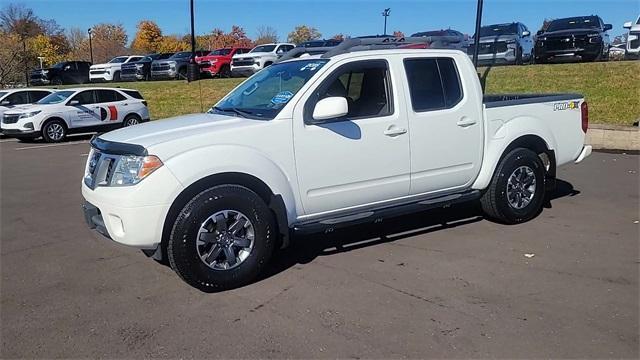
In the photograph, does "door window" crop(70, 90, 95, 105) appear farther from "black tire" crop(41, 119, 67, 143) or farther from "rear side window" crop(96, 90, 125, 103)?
"black tire" crop(41, 119, 67, 143)

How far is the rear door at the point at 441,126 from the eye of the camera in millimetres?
5234

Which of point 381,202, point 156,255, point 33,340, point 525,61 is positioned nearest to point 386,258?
point 381,202

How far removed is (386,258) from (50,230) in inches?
151

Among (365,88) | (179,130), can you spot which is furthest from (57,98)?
(365,88)

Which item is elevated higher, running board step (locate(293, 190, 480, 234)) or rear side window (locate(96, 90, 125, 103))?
rear side window (locate(96, 90, 125, 103))

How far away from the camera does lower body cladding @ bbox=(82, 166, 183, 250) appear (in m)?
4.05

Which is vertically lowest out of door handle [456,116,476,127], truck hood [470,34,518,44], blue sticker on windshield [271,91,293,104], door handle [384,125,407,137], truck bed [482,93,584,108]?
door handle [384,125,407,137]

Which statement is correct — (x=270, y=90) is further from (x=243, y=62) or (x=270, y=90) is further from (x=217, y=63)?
(x=217, y=63)

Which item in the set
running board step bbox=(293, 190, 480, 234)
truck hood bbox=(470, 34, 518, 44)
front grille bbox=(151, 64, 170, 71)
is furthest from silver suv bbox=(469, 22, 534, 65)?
front grille bbox=(151, 64, 170, 71)

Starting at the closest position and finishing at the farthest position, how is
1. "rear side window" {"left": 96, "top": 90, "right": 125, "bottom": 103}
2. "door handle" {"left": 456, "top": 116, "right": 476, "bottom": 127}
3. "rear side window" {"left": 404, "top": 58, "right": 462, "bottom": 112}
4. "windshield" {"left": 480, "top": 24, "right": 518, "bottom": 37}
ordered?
"rear side window" {"left": 404, "top": 58, "right": 462, "bottom": 112} < "door handle" {"left": 456, "top": 116, "right": 476, "bottom": 127} < "rear side window" {"left": 96, "top": 90, "right": 125, "bottom": 103} < "windshield" {"left": 480, "top": 24, "right": 518, "bottom": 37}

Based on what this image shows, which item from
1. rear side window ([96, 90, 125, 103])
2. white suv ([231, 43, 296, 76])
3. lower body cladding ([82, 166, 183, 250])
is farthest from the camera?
white suv ([231, 43, 296, 76])

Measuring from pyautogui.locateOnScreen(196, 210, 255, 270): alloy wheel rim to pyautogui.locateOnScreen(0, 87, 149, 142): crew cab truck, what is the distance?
14385 millimetres

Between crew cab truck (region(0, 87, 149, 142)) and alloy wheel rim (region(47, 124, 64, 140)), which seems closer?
crew cab truck (region(0, 87, 149, 142))

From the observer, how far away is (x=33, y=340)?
3.63 metres
